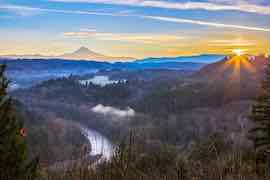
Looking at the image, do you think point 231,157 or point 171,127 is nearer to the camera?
point 231,157

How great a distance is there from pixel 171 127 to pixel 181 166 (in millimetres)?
128076

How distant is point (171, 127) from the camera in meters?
134

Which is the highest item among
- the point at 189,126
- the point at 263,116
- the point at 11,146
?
the point at 11,146

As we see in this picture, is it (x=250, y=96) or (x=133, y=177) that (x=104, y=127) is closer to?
(x=250, y=96)

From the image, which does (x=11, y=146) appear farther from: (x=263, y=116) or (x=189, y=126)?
(x=189, y=126)

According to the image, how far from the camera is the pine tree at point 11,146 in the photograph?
755cm

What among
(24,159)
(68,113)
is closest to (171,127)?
(68,113)

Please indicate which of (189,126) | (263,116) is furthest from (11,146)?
(189,126)

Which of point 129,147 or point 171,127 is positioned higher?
point 129,147

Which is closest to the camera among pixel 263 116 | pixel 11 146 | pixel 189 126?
pixel 11 146

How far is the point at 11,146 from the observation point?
773cm

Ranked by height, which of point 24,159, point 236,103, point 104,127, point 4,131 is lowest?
point 104,127

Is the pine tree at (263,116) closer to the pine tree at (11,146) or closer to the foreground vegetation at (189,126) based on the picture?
the foreground vegetation at (189,126)

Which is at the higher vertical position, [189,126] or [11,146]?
[11,146]
